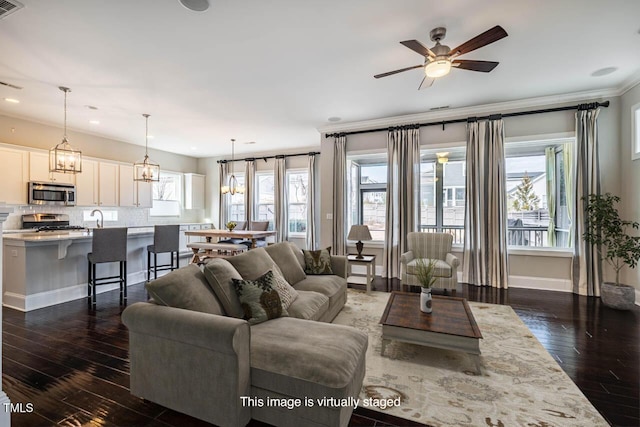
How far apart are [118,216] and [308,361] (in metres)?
7.22

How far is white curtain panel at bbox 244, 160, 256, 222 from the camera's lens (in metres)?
8.07

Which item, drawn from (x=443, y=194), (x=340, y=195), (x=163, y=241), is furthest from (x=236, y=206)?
(x=443, y=194)

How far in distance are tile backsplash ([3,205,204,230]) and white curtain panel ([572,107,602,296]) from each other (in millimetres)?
9004

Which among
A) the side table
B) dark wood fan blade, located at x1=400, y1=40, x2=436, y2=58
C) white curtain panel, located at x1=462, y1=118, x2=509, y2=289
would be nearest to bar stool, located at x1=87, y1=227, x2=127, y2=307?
the side table

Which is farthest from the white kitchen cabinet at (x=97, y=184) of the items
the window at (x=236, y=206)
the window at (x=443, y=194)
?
the window at (x=443, y=194)

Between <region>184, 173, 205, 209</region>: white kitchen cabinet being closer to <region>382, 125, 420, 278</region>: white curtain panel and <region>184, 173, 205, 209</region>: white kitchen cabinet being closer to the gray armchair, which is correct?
<region>382, 125, 420, 278</region>: white curtain panel

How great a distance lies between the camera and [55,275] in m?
3.99

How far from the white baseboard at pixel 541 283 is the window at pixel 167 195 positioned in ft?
27.7

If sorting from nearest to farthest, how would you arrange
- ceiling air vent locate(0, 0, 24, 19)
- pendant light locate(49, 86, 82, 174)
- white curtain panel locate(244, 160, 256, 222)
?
1. ceiling air vent locate(0, 0, 24, 19)
2. pendant light locate(49, 86, 82, 174)
3. white curtain panel locate(244, 160, 256, 222)

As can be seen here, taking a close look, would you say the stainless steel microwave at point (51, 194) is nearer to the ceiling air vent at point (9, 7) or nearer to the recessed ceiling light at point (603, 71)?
the ceiling air vent at point (9, 7)

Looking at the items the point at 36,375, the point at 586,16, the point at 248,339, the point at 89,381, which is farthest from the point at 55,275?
the point at 586,16

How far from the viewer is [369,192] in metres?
6.36

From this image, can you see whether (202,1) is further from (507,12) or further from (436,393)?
(436,393)

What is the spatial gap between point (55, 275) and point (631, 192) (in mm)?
8188
